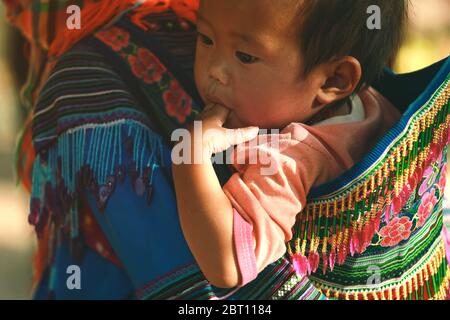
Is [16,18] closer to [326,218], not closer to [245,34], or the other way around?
[245,34]

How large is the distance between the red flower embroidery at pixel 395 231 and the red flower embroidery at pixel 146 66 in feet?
2.13

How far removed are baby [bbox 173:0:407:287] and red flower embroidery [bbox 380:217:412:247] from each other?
0.63 ft

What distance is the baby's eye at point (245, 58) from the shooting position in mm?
1842

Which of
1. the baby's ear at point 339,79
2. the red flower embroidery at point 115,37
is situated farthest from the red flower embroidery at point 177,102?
the baby's ear at point 339,79

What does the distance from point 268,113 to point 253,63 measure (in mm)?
124

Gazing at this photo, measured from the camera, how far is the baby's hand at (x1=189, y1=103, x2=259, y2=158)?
1.85 meters

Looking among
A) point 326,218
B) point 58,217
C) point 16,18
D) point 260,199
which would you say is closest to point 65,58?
point 16,18

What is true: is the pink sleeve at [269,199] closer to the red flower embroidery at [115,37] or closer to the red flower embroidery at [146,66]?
the red flower embroidery at [146,66]

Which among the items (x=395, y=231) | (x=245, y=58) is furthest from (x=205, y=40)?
(x=395, y=231)

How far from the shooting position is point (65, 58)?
192cm

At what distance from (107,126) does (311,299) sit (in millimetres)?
616

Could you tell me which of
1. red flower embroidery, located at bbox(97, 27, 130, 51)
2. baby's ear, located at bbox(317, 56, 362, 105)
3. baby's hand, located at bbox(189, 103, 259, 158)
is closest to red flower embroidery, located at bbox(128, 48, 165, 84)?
red flower embroidery, located at bbox(97, 27, 130, 51)

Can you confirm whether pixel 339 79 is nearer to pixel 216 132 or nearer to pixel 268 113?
pixel 268 113

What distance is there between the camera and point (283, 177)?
72.4 inches
